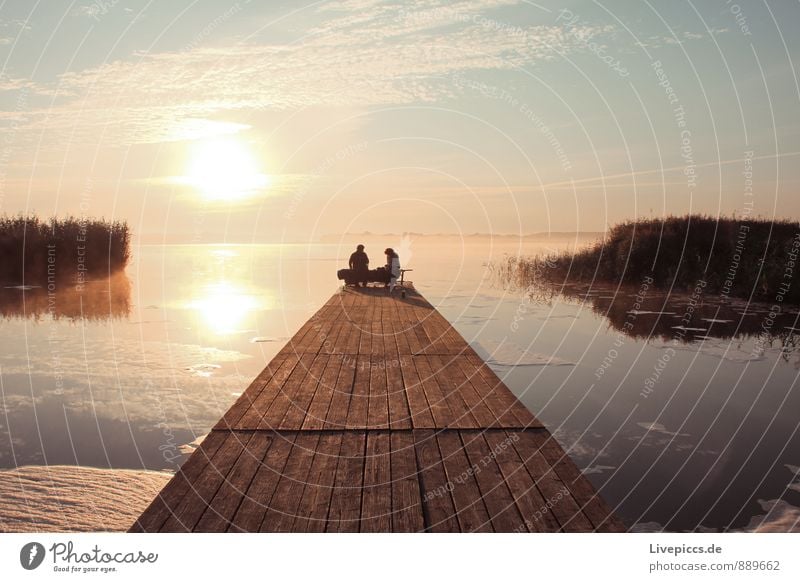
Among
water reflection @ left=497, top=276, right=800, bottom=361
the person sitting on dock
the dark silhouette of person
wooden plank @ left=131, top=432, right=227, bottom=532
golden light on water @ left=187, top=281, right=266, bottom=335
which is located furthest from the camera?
the dark silhouette of person

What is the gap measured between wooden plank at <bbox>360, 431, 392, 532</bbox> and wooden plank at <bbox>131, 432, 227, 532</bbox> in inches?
52.6

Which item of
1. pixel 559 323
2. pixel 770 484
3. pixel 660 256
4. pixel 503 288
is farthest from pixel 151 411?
pixel 660 256

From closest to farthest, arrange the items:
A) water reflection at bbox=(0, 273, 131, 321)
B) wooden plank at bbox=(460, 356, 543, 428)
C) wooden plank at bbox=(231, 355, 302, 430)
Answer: wooden plank at bbox=(231, 355, 302, 430)
wooden plank at bbox=(460, 356, 543, 428)
water reflection at bbox=(0, 273, 131, 321)

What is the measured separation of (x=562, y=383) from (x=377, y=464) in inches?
258

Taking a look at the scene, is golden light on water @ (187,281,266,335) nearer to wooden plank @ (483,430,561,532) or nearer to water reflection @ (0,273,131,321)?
water reflection @ (0,273,131,321)

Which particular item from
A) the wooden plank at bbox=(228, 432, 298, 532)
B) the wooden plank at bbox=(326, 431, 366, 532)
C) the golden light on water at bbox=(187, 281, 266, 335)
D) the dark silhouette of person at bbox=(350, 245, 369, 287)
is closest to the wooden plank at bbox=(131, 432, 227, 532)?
the wooden plank at bbox=(228, 432, 298, 532)

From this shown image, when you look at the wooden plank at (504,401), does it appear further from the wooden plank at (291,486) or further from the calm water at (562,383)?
the wooden plank at (291,486)

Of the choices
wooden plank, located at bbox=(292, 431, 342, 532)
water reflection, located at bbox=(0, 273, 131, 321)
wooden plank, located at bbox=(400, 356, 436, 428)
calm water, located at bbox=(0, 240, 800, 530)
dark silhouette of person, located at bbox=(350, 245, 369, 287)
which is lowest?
calm water, located at bbox=(0, 240, 800, 530)

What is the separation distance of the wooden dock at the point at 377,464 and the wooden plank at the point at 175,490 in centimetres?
1

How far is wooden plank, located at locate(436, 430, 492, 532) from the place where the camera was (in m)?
4.40

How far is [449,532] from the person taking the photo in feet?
13.9

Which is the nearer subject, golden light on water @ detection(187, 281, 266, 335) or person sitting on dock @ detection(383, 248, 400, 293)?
golden light on water @ detection(187, 281, 266, 335)
